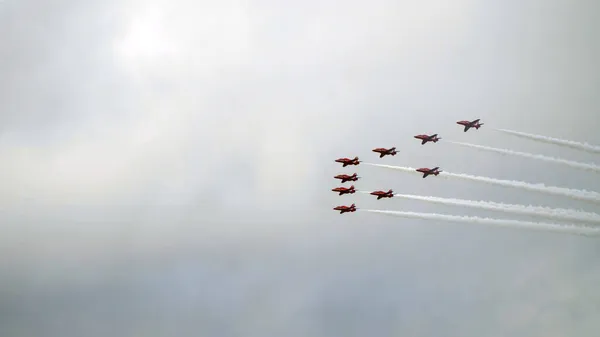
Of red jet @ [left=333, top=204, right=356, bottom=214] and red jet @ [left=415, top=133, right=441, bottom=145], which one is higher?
red jet @ [left=415, top=133, right=441, bottom=145]

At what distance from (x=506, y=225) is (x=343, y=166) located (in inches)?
1604

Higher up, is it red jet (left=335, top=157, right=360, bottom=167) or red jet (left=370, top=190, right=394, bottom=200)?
red jet (left=335, top=157, right=360, bottom=167)

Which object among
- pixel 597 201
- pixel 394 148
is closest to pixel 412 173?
pixel 394 148

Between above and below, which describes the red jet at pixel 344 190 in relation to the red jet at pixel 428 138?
below

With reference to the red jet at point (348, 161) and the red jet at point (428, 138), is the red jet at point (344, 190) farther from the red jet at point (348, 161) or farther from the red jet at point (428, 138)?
the red jet at point (428, 138)

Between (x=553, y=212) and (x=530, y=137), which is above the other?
(x=530, y=137)

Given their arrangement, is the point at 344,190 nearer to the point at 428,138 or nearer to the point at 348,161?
the point at 348,161

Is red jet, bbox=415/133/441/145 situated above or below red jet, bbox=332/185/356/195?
above

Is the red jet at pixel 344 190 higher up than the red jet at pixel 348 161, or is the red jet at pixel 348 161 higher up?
the red jet at pixel 348 161

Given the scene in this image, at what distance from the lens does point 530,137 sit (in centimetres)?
16175

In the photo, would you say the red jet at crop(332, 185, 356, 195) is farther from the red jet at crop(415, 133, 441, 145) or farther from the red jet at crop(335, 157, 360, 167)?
the red jet at crop(415, 133, 441, 145)

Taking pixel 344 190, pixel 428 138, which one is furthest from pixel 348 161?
pixel 428 138

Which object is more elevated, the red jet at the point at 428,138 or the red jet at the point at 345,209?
the red jet at the point at 428,138

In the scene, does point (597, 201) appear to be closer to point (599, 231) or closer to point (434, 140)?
point (599, 231)
